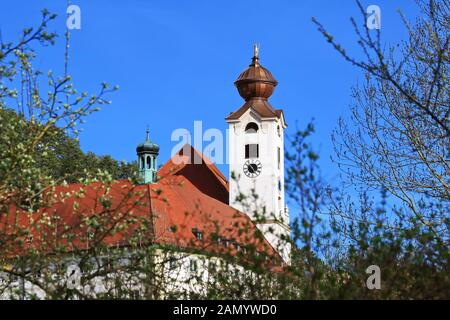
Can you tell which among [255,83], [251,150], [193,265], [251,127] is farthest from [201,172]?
[193,265]

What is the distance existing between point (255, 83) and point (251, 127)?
8.22 feet

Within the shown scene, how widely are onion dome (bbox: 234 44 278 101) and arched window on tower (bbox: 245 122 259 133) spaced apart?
1692 mm

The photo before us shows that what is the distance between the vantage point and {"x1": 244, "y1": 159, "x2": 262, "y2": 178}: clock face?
48.2 meters

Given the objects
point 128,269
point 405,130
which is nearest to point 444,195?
point 405,130

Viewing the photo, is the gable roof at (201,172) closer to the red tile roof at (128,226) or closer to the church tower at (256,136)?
the church tower at (256,136)

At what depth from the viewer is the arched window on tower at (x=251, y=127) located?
48.8m

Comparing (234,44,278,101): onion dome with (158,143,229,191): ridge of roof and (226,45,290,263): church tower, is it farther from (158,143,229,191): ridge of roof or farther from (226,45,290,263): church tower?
(158,143,229,191): ridge of roof

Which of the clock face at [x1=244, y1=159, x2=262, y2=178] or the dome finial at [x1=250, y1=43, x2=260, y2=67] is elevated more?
the dome finial at [x1=250, y1=43, x2=260, y2=67]

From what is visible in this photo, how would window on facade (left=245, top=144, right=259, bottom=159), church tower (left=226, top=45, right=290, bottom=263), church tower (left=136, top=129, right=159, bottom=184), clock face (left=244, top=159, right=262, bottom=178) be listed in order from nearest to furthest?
church tower (left=136, top=129, right=159, bottom=184) < clock face (left=244, top=159, right=262, bottom=178) < church tower (left=226, top=45, right=290, bottom=263) < window on facade (left=245, top=144, right=259, bottom=159)

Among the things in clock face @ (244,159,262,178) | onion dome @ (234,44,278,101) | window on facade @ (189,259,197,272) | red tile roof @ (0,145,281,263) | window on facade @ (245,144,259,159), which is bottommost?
window on facade @ (189,259,197,272)

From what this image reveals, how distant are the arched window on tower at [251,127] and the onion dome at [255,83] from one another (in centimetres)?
169

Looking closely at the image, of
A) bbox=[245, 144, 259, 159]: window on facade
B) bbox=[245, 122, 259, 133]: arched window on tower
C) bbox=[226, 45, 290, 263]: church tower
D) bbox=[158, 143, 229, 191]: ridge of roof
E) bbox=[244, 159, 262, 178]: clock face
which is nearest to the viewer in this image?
bbox=[244, 159, 262, 178]: clock face

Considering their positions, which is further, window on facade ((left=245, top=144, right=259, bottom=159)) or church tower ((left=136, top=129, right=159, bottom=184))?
window on facade ((left=245, top=144, right=259, bottom=159))

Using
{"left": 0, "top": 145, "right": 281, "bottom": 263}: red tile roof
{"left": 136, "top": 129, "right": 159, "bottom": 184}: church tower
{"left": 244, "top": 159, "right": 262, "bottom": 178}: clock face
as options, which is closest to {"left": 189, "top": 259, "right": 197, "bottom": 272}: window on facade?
{"left": 0, "top": 145, "right": 281, "bottom": 263}: red tile roof
